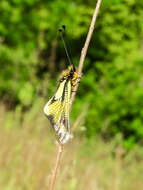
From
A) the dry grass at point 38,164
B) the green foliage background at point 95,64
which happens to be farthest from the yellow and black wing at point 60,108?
the green foliage background at point 95,64

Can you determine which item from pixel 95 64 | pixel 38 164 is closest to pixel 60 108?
pixel 38 164

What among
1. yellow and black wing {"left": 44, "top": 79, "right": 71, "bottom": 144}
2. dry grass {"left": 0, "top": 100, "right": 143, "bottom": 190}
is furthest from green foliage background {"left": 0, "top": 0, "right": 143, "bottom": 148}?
yellow and black wing {"left": 44, "top": 79, "right": 71, "bottom": 144}

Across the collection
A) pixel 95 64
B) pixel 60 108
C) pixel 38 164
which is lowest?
pixel 60 108

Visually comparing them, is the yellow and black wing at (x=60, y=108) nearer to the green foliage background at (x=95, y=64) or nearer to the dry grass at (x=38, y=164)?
the dry grass at (x=38, y=164)

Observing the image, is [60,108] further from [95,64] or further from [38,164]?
[95,64]

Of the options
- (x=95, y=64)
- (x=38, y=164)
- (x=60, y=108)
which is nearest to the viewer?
(x=60, y=108)

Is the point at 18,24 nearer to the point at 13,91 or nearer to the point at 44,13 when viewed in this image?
the point at 44,13
